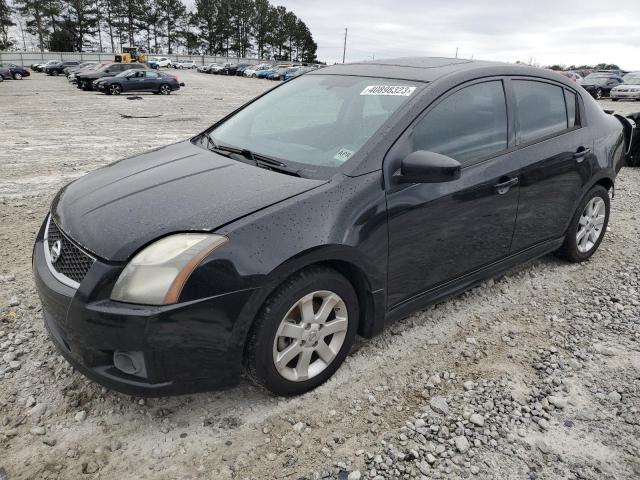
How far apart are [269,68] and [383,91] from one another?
190 ft

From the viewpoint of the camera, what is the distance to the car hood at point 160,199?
2.35 meters

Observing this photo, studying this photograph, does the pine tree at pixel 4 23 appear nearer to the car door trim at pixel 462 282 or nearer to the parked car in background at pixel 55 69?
the parked car in background at pixel 55 69

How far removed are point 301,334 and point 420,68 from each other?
1968 mm

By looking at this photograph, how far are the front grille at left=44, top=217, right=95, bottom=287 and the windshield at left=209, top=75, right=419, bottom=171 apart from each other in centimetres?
120

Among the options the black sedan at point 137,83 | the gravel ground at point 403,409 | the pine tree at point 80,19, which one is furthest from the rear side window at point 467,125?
the pine tree at point 80,19

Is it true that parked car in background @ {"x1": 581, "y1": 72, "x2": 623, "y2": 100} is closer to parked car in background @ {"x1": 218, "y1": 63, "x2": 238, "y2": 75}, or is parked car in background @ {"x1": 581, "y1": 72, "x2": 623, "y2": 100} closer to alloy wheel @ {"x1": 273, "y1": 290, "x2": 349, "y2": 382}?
alloy wheel @ {"x1": 273, "y1": 290, "x2": 349, "y2": 382}

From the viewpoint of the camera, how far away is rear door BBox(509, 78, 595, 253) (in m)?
3.54

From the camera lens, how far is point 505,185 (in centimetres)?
334

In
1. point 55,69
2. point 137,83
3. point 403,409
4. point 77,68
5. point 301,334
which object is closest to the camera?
point 301,334

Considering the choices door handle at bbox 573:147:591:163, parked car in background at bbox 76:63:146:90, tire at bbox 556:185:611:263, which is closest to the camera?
door handle at bbox 573:147:591:163

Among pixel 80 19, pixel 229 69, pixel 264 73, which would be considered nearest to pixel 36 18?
pixel 80 19

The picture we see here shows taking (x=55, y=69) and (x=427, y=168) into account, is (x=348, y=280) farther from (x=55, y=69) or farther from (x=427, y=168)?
(x=55, y=69)

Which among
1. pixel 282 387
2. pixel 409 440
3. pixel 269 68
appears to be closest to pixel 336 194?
pixel 282 387

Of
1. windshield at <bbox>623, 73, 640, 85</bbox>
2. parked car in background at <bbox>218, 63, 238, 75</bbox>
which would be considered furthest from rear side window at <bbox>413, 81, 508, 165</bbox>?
parked car in background at <bbox>218, 63, 238, 75</bbox>
